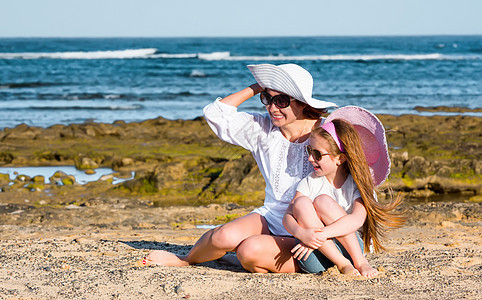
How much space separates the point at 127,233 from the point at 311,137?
8.92ft

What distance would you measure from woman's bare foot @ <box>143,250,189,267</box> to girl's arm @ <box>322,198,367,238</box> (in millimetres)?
1136

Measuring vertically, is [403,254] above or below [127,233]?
above

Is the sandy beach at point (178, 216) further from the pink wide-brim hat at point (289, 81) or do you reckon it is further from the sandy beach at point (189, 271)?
the pink wide-brim hat at point (289, 81)

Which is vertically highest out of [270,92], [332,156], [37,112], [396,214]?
[270,92]

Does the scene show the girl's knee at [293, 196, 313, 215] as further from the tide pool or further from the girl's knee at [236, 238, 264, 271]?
the tide pool

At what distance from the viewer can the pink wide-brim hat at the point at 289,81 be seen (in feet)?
11.6

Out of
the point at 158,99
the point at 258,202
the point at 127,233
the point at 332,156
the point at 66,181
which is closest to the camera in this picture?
the point at 332,156

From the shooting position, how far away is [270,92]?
3.68m

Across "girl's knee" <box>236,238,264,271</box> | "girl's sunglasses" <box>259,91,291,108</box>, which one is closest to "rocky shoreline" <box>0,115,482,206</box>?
"girl's knee" <box>236,238,264,271</box>

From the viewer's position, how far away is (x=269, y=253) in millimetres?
3656

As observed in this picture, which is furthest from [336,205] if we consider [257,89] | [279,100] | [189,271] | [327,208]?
[189,271]

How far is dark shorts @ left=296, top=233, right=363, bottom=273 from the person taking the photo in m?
3.59

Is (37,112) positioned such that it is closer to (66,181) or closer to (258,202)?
(66,181)

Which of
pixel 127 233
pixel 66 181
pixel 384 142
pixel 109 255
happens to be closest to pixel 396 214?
pixel 384 142
